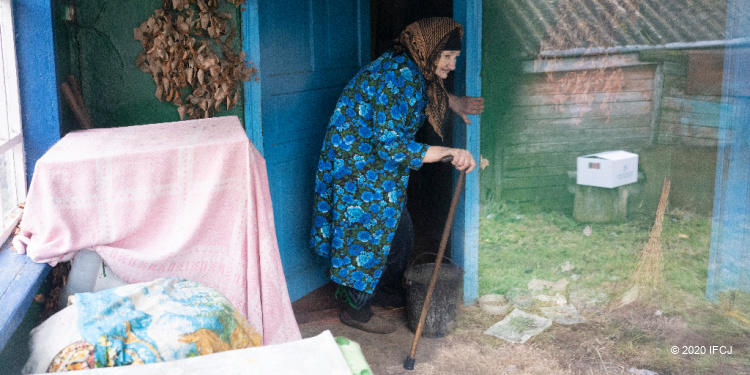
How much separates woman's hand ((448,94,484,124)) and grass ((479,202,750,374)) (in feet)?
2.10

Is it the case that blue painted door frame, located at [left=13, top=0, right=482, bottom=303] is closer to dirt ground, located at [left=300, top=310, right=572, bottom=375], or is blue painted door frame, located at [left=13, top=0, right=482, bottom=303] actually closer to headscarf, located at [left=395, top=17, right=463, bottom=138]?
headscarf, located at [left=395, top=17, right=463, bottom=138]

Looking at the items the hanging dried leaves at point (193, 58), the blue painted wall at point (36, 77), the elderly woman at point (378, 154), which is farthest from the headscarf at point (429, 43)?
the blue painted wall at point (36, 77)

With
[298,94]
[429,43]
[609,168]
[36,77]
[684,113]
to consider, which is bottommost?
[609,168]

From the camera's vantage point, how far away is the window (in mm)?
2656

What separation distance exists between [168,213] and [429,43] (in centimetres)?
192

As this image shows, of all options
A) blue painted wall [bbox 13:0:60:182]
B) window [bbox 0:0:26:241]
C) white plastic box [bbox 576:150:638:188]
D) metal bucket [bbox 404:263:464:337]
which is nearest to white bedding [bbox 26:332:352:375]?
window [bbox 0:0:26:241]

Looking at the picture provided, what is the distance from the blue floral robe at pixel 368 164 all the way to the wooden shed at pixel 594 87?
0.71 metres

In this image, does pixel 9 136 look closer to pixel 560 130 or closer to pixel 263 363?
pixel 263 363

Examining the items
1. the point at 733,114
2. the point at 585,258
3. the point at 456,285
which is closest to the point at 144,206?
the point at 456,285

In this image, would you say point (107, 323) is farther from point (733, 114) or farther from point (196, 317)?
point (733, 114)

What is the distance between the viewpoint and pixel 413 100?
151 inches

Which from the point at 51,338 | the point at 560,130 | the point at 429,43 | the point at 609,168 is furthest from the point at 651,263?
the point at 51,338

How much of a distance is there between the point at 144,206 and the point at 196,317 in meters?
0.62

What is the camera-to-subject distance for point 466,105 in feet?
13.9
